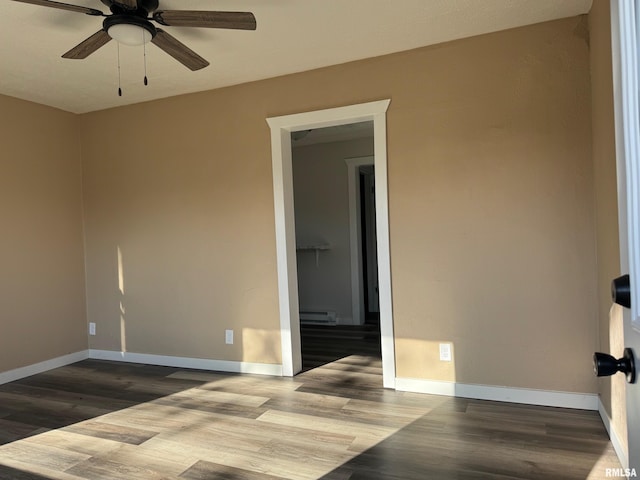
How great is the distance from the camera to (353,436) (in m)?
2.53

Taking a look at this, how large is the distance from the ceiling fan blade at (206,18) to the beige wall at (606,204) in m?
1.76

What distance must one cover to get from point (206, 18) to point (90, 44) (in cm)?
74

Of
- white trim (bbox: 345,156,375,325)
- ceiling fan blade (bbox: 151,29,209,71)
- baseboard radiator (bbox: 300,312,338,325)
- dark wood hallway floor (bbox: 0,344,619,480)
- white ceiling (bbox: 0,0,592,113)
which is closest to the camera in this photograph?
dark wood hallway floor (bbox: 0,344,619,480)

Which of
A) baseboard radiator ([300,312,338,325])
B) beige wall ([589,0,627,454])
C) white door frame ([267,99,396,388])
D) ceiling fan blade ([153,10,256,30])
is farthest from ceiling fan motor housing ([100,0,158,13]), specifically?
baseboard radiator ([300,312,338,325])

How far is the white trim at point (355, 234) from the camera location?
226 inches

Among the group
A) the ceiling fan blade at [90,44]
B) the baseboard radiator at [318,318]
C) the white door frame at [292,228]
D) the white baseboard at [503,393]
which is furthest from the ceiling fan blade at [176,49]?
the baseboard radiator at [318,318]

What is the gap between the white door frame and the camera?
3254 mm

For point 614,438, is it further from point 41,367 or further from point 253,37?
point 41,367

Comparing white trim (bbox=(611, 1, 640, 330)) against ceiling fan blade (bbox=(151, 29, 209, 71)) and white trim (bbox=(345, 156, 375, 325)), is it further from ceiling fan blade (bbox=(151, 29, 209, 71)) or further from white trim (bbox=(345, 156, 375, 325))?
white trim (bbox=(345, 156, 375, 325))

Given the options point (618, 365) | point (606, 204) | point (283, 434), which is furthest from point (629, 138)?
point (283, 434)

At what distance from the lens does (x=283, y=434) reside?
8.50 ft

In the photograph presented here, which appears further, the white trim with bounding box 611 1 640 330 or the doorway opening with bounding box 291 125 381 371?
the doorway opening with bounding box 291 125 381 371

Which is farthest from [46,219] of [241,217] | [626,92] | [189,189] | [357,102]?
[626,92]

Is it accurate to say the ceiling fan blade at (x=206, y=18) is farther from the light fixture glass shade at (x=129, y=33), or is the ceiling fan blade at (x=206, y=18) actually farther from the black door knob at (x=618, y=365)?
the black door knob at (x=618, y=365)
